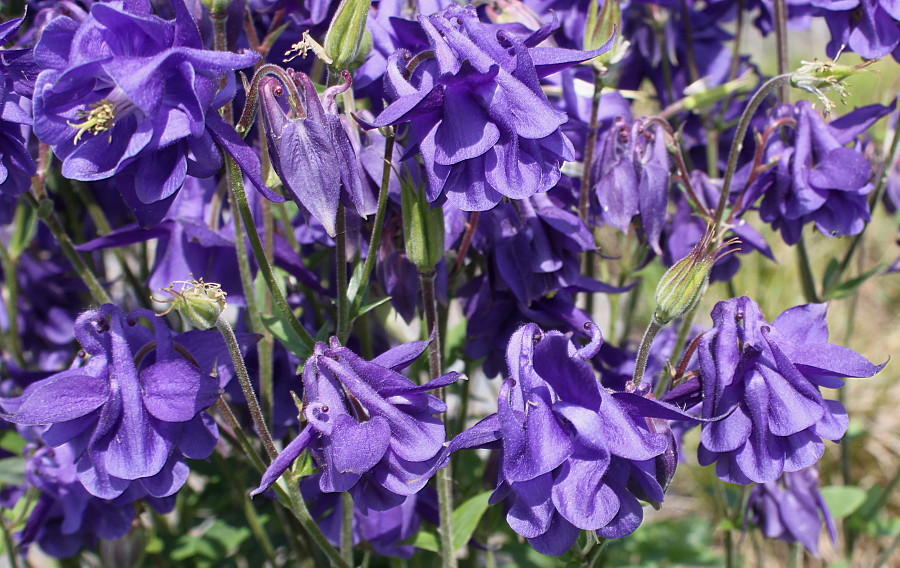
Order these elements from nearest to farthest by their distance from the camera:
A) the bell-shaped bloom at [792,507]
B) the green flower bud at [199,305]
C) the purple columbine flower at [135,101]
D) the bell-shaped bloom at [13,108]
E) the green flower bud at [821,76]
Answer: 1. the purple columbine flower at [135,101]
2. the green flower bud at [199,305]
3. the bell-shaped bloom at [13,108]
4. the green flower bud at [821,76]
5. the bell-shaped bloom at [792,507]

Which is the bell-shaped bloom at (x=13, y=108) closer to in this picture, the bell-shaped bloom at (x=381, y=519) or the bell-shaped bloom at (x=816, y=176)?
the bell-shaped bloom at (x=381, y=519)

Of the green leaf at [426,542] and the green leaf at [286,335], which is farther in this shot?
the green leaf at [426,542]

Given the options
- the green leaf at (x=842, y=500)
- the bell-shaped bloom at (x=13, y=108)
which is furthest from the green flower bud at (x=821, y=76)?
the green leaf at (x=842, y=500)

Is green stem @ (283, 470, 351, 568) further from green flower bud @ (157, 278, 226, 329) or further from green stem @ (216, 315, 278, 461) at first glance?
green flower bud @ (157, 278, 226, 329)

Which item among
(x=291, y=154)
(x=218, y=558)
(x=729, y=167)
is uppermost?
(x=291, y=154)

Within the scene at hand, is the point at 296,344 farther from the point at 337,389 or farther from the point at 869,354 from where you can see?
the point at 869,354

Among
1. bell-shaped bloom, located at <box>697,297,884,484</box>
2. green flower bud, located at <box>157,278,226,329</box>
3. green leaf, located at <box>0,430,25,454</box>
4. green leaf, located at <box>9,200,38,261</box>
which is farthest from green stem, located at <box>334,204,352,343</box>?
green leaf, located at <box>0,430,25,454</box>

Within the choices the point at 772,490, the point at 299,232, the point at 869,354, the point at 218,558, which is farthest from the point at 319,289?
the point at 869,354
